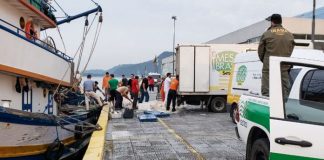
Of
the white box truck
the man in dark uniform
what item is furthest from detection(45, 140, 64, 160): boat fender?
the white box truck

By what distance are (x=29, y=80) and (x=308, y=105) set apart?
7734mm

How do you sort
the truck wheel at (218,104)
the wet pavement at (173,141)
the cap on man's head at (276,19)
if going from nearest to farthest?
the cap on man's head at (276,19) < the wet pavement at (173,141) < the truck wheel at (218,104)

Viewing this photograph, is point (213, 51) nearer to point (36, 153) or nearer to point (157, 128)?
point (157, 128)

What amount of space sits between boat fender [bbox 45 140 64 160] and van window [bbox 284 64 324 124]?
6609 mm

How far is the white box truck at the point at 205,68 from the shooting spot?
18422mm

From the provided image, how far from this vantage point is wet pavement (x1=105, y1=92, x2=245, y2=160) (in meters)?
8.34

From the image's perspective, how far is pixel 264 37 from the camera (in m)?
6.42

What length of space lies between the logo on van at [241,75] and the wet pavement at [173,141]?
1.40m

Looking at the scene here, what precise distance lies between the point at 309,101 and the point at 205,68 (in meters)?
13.7

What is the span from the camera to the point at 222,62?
1856 centimetres

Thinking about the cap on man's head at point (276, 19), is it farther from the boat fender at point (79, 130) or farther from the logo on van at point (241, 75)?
the logo on van at point (241, 75)

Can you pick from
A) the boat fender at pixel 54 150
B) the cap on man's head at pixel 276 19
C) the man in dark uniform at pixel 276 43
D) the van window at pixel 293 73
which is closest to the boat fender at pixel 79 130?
the boat fender at pixel 54 150

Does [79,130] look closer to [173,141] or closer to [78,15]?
[173,141]

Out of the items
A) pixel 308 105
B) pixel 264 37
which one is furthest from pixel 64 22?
pixel 308 105
